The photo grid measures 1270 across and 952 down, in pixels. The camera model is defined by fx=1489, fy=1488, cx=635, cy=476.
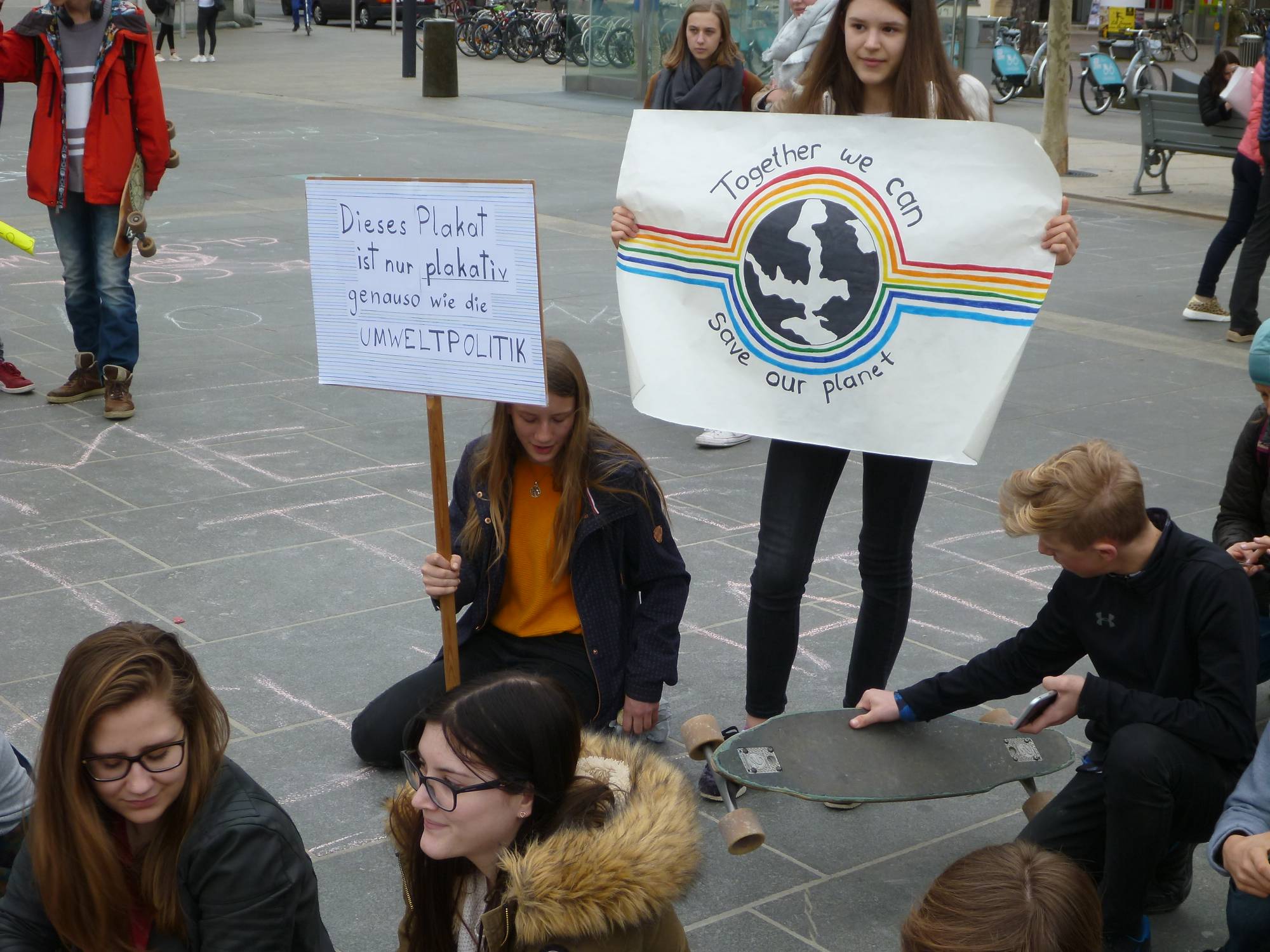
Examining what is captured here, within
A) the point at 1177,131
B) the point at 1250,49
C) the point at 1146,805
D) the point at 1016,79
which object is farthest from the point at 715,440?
the point at 1250,49

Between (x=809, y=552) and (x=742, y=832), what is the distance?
0.88 meters

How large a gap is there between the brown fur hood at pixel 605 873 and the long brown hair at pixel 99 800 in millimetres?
495

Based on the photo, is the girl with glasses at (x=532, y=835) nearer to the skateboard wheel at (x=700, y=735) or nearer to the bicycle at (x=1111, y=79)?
the skateboard wheel at (x=700, y=735)

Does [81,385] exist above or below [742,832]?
below

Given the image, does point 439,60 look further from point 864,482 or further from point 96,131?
point 864,482

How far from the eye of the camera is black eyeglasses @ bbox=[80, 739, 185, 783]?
211 cm

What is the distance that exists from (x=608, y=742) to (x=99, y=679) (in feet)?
2.48

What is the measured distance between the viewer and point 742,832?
8.39 ft

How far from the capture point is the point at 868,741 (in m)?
3.04

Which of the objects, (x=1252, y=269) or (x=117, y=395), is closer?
(x=117, y=395)

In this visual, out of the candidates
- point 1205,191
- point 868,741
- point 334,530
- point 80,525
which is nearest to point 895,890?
point 868,741

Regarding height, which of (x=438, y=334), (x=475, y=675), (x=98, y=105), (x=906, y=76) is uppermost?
(x=906, y=76)

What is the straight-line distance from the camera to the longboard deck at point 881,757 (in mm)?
2906

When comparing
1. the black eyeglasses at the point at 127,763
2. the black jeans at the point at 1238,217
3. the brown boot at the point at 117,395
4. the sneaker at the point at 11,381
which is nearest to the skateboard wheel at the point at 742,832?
the black eyeglasses at the point at 127,763
